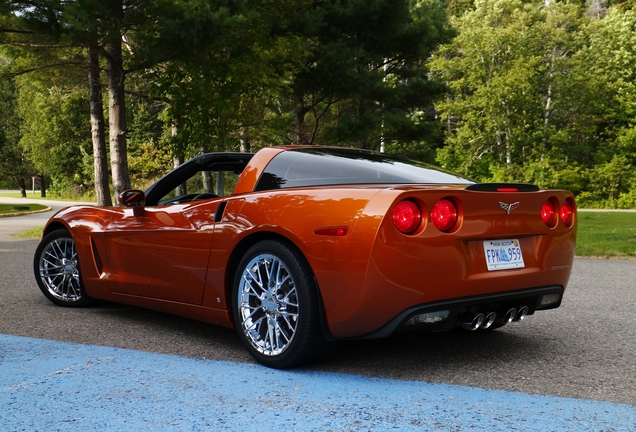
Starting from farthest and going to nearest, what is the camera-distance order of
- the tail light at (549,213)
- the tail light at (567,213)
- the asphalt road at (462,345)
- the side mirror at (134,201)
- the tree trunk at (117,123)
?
the tree trunk at (117,123) → the side mirror at (134,201) → the tail light at (567,213) → the tail light at (549,213) → the asphalt road at (462,345)

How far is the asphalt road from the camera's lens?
12.7 feet

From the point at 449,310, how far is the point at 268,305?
104cm

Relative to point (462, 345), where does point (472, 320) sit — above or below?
above

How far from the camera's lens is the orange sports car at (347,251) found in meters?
3.65

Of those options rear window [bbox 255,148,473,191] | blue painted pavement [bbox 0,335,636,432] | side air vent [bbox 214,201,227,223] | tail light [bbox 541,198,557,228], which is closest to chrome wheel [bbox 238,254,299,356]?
blue painted pavement [bbox 0,335,636,432]

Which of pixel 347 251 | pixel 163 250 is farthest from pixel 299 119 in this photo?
pixel 347 251

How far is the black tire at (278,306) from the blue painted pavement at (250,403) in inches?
5.2

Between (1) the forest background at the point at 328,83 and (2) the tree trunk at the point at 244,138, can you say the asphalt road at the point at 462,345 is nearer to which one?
(1) the forest background at the point at 328,83

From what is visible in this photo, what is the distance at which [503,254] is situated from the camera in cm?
398

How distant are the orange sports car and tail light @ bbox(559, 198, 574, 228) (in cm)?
1

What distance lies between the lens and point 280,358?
13.2ft

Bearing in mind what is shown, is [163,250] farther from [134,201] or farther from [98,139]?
[98,139]

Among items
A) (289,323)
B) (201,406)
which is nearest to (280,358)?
(289,323)

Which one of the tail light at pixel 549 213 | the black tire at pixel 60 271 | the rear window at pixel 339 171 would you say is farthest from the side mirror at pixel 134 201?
the tail light at pixel 549 213
